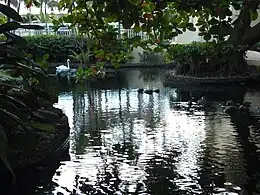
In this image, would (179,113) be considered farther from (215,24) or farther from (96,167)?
(215,24)

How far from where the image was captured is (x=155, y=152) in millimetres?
5566


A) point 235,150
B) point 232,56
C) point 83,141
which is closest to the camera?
point 232,56

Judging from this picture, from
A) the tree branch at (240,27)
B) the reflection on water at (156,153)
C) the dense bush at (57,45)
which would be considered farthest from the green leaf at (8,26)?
the dense bush at (57,45)

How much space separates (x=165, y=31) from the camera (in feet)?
10.6

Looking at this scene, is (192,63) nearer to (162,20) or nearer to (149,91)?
(149,91)

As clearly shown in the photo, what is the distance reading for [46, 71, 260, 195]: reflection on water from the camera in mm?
4391

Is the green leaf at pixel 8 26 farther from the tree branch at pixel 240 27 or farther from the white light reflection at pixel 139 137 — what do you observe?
the white light reflection at pixel 139 137

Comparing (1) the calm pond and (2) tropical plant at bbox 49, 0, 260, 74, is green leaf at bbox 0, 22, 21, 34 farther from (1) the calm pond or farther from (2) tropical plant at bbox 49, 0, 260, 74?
(1) the calm pond

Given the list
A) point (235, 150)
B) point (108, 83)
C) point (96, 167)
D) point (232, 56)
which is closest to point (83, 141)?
point (96, 167)

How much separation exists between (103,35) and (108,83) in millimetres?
9876

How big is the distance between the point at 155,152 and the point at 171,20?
2.54 metres

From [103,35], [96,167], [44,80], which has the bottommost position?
[96,167]

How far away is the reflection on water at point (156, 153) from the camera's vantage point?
4.39 m

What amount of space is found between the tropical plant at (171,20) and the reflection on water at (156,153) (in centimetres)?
129
